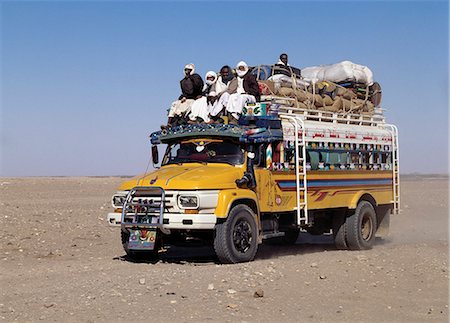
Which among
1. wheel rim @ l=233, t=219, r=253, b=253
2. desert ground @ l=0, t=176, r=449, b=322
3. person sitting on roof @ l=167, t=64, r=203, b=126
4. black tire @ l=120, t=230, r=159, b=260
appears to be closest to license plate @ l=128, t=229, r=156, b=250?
desert ground @ l=0, t=176, r=449, b=322

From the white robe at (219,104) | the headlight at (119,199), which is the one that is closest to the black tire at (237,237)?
the headlight at (119,199)

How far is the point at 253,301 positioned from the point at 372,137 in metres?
8.47

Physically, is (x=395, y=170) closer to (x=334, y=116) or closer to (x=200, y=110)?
(x=334, y=116)

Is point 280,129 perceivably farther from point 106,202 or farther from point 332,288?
point 106,202

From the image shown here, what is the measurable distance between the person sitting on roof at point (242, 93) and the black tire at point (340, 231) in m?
3.67

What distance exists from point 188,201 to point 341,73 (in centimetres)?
704

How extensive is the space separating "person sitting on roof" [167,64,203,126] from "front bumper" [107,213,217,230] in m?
2.93

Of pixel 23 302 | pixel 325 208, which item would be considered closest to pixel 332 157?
pixel 325 208

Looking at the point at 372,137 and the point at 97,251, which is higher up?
the point at 372,137

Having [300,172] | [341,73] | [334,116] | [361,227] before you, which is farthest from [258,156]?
[341,73]

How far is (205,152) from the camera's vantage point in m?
13.7

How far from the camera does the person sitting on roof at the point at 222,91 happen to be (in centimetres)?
1409

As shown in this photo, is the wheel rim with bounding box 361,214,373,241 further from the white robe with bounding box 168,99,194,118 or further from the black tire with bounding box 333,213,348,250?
the white robe with bounding box 168,99,194,118

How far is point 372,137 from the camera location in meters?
17.1
